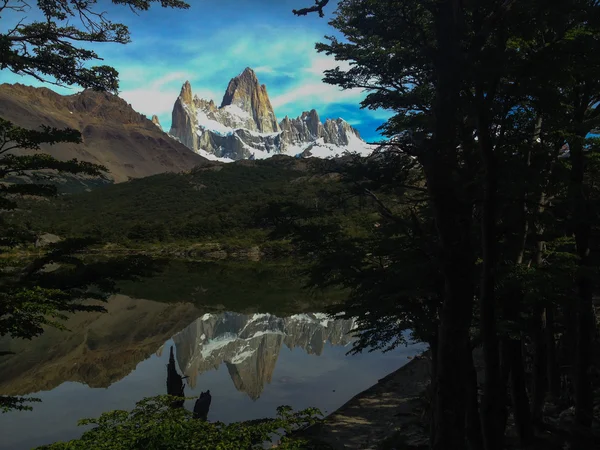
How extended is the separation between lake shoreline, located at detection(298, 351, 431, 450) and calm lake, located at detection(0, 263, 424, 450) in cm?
141

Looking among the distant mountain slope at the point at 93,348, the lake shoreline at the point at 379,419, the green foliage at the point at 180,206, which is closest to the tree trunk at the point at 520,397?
the lake shoreline at the point at 379,419

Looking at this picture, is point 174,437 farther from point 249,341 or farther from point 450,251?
point 249,341

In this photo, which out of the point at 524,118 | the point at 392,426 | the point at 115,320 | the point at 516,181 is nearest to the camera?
the point at 516,181

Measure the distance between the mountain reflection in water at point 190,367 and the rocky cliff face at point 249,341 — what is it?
0.22ft

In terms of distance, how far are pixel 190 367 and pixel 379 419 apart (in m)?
12.7

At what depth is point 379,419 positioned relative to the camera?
38.3ft

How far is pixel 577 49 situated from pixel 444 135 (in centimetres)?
176

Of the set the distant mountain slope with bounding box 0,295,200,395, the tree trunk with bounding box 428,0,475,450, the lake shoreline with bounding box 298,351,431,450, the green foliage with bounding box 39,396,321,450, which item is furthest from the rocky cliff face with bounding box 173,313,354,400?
the tree trunk with bounding box 428,0,475,450

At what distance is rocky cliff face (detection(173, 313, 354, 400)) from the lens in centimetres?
1858

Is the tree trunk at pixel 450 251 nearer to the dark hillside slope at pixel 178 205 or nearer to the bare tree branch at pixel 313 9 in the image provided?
the bare tree branch at pixel 313 9

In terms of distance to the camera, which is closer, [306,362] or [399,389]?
[399,389]

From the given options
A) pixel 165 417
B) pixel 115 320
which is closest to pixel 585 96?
pixel 165 417

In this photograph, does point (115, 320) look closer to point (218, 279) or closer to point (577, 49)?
point (218, 279)

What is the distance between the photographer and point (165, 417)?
7609 mm
